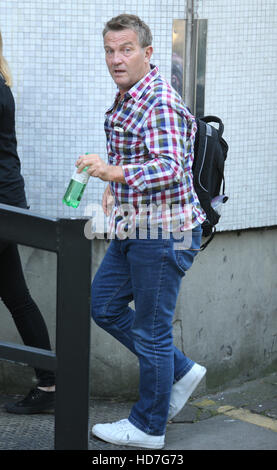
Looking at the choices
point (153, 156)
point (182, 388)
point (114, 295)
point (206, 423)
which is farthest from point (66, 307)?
point (206, 423)

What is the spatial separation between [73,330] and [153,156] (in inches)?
40.3

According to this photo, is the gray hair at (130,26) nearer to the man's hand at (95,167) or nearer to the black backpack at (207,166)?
the black backpack at (207,166)

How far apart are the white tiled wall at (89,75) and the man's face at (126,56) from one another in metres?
0.82

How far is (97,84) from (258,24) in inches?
36.8

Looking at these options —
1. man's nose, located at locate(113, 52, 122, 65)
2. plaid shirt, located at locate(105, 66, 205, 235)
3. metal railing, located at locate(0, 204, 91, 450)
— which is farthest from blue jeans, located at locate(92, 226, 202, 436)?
metal railing, located at locate(0, 204, 91, 450)

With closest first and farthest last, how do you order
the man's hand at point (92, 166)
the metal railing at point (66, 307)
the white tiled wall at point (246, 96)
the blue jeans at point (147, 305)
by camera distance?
the metal railing at point (66, 307) → the man's hand at point (92, 166) → the blue jeans at point (147, 305) → the white tiled wall at point (246, 96)

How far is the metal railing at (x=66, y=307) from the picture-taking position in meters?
2.01

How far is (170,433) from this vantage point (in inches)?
140

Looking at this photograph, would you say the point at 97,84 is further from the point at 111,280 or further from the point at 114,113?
the point at 111,280

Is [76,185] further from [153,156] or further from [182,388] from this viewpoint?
[182,388]

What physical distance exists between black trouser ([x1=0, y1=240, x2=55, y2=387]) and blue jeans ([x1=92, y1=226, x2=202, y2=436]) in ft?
1.31

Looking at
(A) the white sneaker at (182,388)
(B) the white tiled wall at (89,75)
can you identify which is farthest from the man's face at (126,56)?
(A) the white sneaker at (182,388)

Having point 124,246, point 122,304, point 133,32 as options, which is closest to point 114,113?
point 133,32

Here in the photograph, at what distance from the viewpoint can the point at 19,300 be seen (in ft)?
11.8
